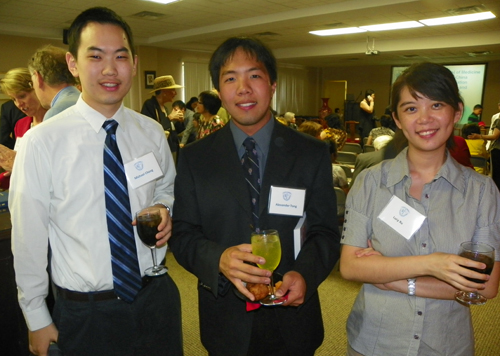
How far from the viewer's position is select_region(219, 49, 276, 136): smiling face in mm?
1317

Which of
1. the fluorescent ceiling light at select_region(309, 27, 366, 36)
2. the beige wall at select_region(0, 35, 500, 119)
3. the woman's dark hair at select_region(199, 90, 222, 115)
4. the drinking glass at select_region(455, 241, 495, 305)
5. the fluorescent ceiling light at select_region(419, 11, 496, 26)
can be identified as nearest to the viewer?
the drinking glass at select_region(455, 241, 495, 305)

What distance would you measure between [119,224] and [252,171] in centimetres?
55

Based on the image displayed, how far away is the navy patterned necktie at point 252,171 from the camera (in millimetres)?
1353

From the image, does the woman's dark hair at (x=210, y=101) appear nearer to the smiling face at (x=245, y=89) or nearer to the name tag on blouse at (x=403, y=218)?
the smiling face at (x=245, y=89)

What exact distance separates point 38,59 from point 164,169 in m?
1.16

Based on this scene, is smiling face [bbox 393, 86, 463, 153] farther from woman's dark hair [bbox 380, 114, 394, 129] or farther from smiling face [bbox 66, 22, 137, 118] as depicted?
woman's dark hair [bbox 380, 114, 394, 129]

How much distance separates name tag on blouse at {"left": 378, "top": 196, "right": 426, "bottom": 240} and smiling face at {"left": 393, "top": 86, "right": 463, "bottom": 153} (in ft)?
0.72

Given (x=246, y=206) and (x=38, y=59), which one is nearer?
(x=246, y=206)

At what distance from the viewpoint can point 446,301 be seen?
1250 millimetres

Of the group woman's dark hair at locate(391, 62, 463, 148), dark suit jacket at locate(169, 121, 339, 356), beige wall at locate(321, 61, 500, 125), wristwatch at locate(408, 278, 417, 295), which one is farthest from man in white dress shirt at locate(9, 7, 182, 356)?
beige wall at locate(321, 61, 500, 125)

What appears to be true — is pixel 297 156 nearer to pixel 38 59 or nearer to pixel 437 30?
pixel 38 59

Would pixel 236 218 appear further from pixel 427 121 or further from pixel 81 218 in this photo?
pixel 427 121

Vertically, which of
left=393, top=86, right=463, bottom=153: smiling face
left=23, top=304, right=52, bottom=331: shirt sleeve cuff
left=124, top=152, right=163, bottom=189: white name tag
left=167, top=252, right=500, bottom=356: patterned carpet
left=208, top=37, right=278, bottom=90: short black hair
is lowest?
left=167, top=252, right=500, bottom=356: patterned carpet

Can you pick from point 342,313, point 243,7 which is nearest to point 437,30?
point 243,7
